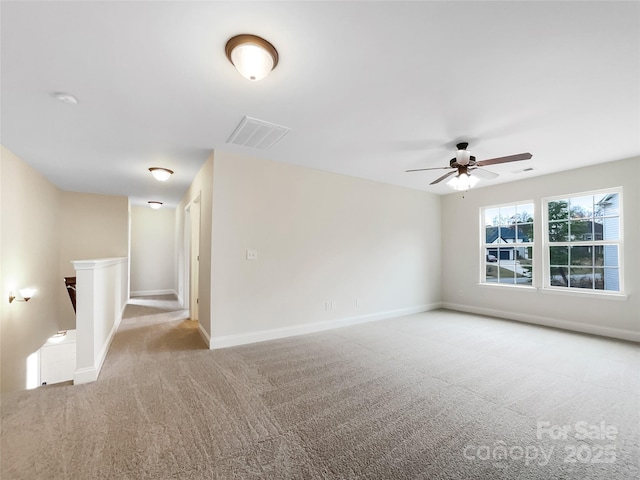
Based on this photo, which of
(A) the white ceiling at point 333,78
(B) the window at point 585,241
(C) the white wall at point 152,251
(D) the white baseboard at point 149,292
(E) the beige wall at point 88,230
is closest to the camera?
(A) the white ceiling at point 333,78

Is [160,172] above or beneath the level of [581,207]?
above

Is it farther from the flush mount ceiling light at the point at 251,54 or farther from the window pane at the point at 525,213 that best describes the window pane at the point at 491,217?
the flush mount ceiling light at the point at 251,54

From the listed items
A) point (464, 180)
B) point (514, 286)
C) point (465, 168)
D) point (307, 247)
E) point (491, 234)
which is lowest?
point (514, 286)

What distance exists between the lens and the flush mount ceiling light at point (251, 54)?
5.66 feet

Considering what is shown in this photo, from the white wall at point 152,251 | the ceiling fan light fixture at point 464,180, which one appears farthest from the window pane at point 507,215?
the white wall at point 152,251

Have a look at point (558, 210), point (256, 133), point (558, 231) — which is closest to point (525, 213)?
point (558, 210)

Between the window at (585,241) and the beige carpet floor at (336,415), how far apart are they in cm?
111

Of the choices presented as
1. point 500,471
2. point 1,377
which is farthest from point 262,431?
point 1,377

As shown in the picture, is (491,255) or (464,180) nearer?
(464,180)

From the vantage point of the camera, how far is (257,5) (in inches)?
59.2

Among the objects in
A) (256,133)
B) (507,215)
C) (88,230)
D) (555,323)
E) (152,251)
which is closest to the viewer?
(256,133)

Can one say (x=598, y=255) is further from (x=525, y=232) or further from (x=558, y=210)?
(x=525, y=232)

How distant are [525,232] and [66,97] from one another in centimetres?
649

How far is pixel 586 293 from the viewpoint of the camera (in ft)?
14.1
